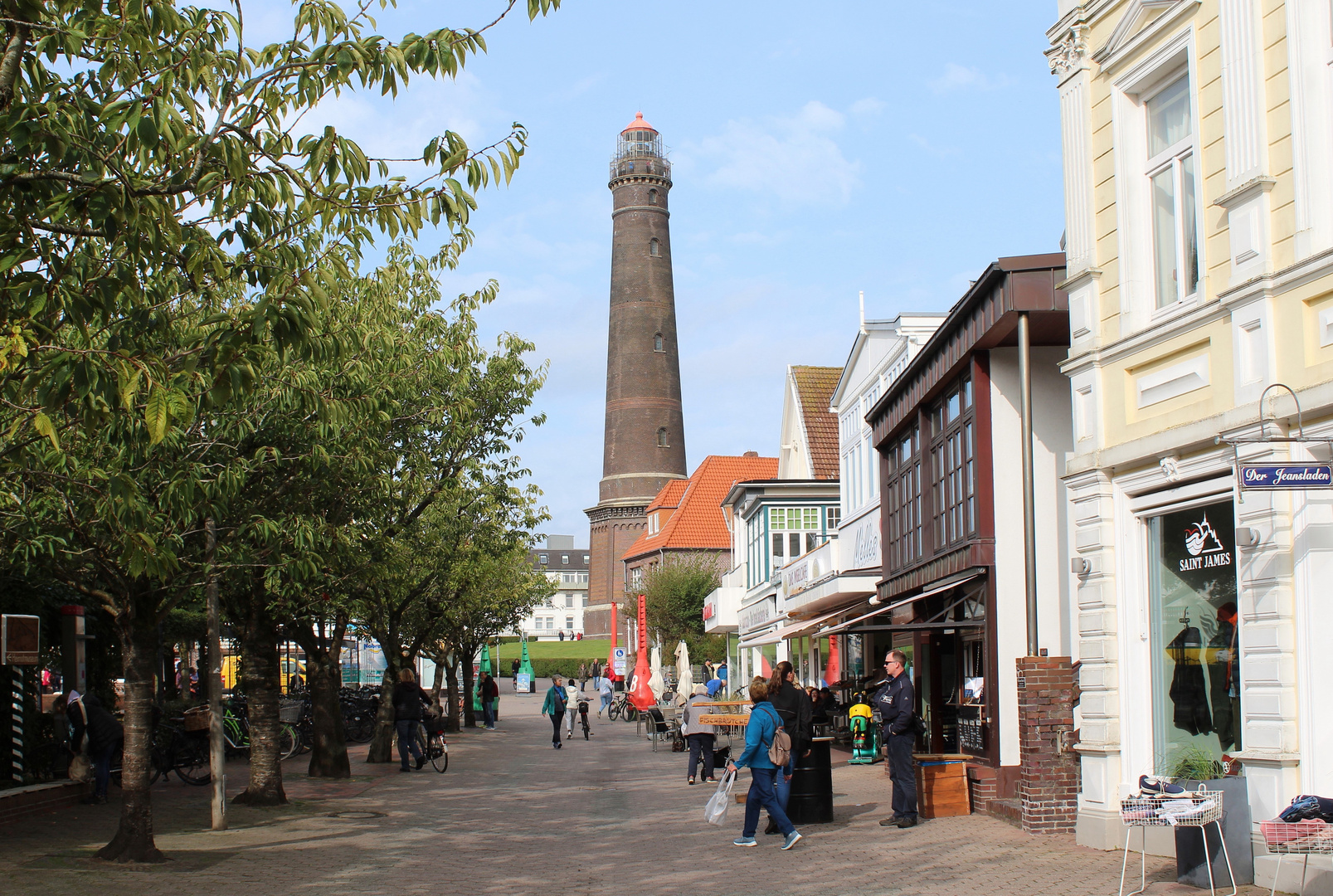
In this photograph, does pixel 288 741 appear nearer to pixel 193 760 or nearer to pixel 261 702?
pixel 193 760

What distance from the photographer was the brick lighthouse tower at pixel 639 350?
7800 centimetres

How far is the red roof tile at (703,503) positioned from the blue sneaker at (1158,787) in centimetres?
6302

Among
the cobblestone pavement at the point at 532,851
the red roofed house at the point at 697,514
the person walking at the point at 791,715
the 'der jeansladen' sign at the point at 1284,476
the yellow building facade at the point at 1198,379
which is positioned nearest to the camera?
the 'der jeansladen' sign at the point at 1284,476

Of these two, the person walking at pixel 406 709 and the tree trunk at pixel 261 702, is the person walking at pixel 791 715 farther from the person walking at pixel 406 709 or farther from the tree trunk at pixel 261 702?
the person walking at pixel 406 709

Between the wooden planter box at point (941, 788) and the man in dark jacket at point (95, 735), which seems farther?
the man in dark jacket at point (95, 735)

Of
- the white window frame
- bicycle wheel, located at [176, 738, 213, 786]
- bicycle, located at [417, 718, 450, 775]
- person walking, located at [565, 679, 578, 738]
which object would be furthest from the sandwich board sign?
person walking, located at [565, 679, 578, 738]

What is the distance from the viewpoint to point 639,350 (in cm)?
7806

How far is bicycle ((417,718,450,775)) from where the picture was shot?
2294 centimetres

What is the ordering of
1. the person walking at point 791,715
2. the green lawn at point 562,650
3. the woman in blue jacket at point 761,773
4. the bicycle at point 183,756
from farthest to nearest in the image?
the green lawn at point 562,650 → the bicycle at point 183,756 → the person walking at point 791,715 → the woman in blue jacket at point 761,773

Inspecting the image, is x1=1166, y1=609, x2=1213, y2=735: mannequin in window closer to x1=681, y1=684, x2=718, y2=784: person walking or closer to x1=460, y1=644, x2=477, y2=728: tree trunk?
x1=681, y1=684, x2=718, y2=784: person walking

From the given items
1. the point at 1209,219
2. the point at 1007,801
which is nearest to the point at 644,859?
the point at 1007,801

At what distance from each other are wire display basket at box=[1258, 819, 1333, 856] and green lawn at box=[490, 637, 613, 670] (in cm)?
8259

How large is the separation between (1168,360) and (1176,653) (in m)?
2.35

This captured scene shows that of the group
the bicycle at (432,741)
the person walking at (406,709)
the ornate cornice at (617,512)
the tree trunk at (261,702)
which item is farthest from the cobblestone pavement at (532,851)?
the ornate cornice at (617,512)
